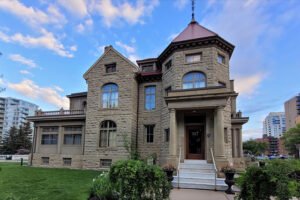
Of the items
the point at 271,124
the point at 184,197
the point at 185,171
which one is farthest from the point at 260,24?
the point at 271,124

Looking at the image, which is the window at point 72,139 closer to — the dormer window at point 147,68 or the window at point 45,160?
the window at point 45,160

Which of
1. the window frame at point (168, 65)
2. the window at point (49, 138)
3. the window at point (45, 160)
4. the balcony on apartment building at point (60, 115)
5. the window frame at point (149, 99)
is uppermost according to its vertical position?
the window frame at point (168, 65)

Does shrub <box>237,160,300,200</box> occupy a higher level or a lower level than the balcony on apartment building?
lower

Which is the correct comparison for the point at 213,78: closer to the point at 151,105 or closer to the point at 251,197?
the point at 151,105

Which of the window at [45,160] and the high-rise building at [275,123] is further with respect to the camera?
the high-rise building at [275,123]

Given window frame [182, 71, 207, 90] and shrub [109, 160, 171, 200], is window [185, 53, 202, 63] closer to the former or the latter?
window frame [182, 71, 207, 90]

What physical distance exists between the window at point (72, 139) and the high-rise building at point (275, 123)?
624ft

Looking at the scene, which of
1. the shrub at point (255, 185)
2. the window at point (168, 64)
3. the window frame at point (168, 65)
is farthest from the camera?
the window at point (168, 64)

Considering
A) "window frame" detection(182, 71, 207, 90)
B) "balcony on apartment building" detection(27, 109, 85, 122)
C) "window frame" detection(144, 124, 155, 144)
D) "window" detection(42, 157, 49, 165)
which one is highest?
"window frame" detection(182, 71, 207, 90)

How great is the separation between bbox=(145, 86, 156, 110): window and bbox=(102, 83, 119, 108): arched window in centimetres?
278

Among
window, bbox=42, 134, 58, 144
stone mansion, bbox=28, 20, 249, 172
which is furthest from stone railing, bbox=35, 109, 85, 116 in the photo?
window, bbox=42, 134, 58, 144

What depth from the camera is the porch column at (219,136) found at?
1348 centimetres

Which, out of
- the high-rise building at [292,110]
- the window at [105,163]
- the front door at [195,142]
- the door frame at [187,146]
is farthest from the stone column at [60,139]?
the high-rise building at [292,110]

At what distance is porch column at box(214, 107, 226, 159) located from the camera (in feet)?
44.2
